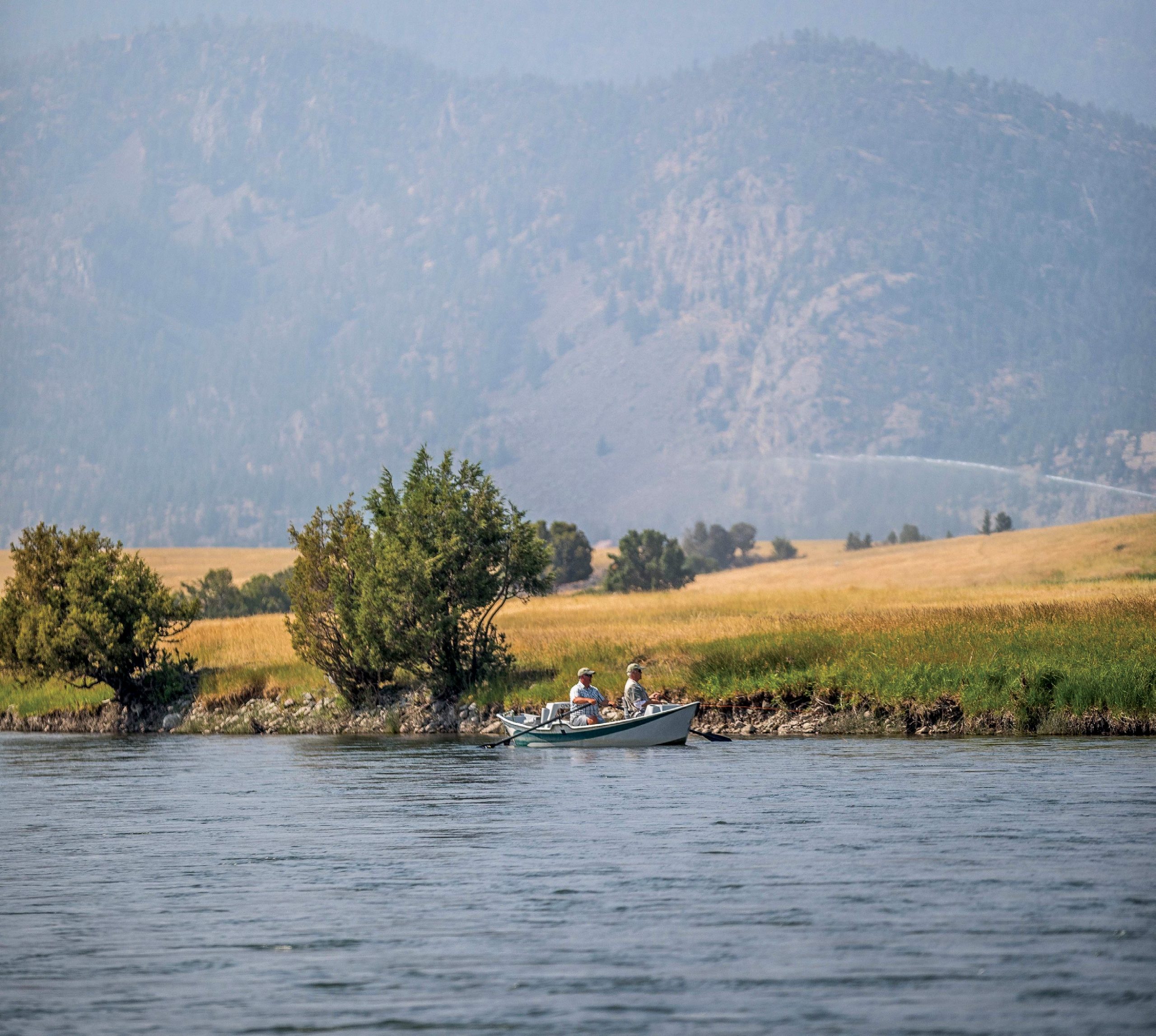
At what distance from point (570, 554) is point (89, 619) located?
79915mm

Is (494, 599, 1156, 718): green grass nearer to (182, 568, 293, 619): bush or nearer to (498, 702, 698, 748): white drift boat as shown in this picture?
(498, 702, 698, 748): white drift boat

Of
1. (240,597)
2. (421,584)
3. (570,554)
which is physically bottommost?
(421,584)

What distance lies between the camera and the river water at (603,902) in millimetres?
13719

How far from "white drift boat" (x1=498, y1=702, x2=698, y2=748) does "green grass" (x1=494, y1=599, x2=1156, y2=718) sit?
12.2 feet

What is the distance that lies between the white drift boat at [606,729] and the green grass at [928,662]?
3.71 m

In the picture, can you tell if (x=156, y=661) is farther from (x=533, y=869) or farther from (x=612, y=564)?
(x=612, y=564)

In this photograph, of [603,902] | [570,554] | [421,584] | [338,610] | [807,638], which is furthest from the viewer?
[570,554]

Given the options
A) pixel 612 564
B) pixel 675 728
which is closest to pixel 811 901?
pixel 675 728

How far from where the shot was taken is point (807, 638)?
45281mm

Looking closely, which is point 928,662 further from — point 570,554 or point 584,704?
point 570,554

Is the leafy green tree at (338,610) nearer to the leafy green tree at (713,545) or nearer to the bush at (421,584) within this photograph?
the bush at (421,584)

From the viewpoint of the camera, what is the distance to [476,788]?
100 ft

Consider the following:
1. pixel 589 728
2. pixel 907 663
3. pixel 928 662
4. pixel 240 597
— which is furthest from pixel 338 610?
pixel 240 597

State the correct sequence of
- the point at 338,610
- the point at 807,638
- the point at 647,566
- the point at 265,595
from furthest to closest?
the point at 647,566, the point at 265,595, the point at 338,610, the point at 807,638
